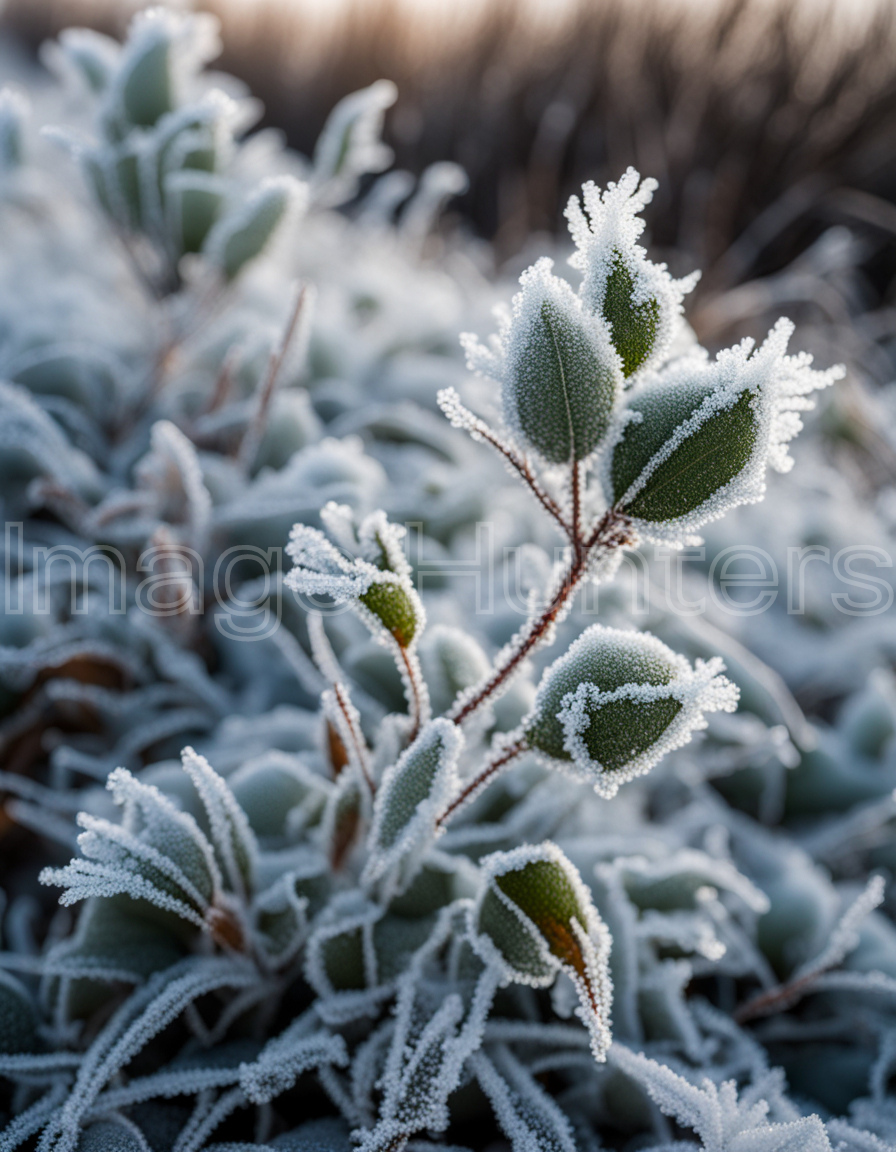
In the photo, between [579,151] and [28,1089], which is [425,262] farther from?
[28,1089]

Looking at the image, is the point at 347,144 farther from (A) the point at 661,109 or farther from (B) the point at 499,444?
(A) the point at 661,109

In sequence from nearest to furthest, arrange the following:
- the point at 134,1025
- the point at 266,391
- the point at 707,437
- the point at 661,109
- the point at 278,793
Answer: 1. the point at 707,437
2. the point at 134,1025
3. the point at 278,793
4. the point at 266,391
5. the point at 661,109

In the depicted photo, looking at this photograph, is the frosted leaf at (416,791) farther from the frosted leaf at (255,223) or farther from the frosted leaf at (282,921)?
the frosted leaf at (255,223)

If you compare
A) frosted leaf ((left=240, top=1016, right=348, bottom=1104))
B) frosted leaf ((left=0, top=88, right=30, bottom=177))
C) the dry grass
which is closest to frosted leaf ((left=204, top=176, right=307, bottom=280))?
frosted leaf ((left=0, top=88, right=30, bottom=177))

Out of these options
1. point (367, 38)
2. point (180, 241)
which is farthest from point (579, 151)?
point (180, 241)

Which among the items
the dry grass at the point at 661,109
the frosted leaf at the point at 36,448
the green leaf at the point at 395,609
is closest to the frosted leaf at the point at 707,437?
the green leaf at the point at 395,609

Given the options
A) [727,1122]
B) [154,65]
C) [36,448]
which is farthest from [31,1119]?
[154,65]
